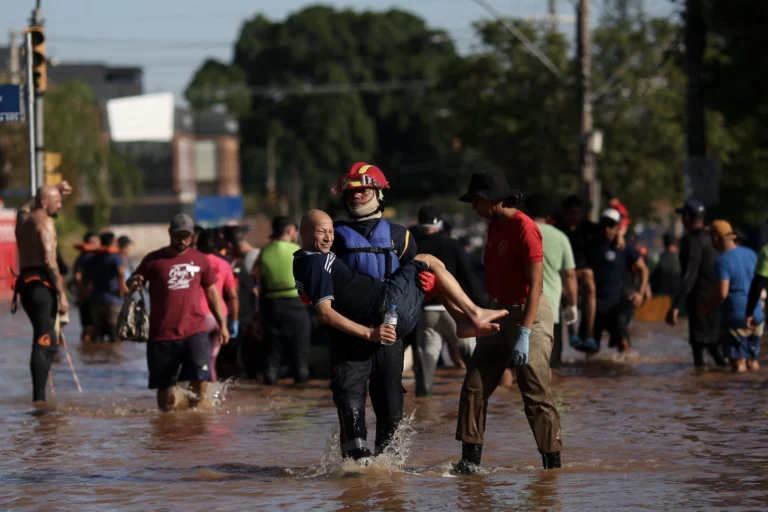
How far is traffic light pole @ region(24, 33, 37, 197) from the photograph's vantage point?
1733cm

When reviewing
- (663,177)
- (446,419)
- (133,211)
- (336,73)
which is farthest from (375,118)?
(446,419)

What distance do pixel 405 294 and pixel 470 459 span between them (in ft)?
4.15

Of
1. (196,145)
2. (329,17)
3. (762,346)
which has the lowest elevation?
(762,346)

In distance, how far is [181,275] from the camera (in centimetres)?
1228

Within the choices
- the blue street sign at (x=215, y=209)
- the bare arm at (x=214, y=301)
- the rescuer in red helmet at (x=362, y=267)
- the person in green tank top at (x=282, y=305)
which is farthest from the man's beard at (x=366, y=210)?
the blue street sign at (x=215, y=209)

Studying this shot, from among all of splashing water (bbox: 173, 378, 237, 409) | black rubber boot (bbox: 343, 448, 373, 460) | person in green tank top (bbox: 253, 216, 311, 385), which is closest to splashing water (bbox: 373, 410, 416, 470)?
black rubber boot (bbox: 343, 448, 373, 460)

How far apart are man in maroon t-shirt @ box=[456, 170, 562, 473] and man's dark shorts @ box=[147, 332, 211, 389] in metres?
3.81

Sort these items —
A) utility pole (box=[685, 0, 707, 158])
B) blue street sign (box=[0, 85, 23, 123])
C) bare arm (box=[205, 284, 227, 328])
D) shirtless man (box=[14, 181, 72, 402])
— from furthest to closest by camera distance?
utility pole (box=[685, 0, 707, 158]) < blue street sign (box=[0, 85, 23, 123]) < shirtless man (box=[14, 181, 72, 402]) < bare arm (box=[205, 284, 227, 328])

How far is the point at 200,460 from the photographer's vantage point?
1013 centimetres

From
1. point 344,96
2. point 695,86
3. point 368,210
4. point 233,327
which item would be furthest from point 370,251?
point 344,96

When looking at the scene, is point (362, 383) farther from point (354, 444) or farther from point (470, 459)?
point (470, 459)

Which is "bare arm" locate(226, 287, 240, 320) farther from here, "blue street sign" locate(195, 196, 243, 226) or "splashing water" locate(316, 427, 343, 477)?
"blue street sign" locate(195, 196, 243, 226)

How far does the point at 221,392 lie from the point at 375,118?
283ft

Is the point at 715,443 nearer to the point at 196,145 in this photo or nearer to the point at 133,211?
the point at 133,211
